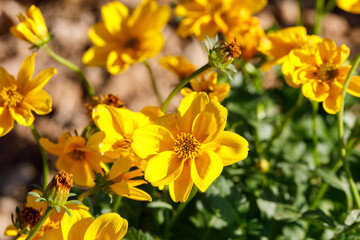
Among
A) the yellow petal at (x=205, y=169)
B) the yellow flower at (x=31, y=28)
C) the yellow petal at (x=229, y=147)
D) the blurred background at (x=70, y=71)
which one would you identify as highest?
the yellow flower at (x=31, y=28)

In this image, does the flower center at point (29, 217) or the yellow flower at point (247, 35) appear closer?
the flower center at point (29, 217)

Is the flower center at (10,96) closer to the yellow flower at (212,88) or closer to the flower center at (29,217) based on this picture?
the flower center at (29,217)

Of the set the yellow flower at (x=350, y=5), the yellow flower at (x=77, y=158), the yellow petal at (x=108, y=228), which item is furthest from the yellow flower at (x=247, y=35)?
the yellow petal at (x=108, y=228)

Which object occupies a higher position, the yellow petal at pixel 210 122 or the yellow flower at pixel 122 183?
the yellow petal at pixel 210 122

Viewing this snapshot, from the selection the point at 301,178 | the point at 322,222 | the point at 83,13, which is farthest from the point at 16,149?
the point at 322,222

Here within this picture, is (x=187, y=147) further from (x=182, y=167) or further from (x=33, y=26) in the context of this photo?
(x=33, y=26)

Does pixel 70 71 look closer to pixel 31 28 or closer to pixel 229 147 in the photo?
pixel 31 28
